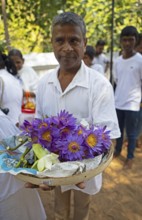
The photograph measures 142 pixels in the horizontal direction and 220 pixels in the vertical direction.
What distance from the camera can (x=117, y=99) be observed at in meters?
3.81

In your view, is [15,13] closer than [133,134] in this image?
No

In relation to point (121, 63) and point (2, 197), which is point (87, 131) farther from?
point (121, 63)

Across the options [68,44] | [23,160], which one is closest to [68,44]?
[68,44]

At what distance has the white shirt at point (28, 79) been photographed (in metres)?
4.14

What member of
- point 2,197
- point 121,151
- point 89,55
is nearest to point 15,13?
point 89,55

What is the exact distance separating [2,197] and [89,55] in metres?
2.89

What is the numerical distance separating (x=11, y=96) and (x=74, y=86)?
1331 mm

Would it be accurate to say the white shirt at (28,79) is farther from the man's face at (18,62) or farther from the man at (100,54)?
the man at (100,54)

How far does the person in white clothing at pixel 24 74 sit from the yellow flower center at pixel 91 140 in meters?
2.81

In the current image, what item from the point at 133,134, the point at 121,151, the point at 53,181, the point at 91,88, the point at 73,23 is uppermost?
the point at 73,23

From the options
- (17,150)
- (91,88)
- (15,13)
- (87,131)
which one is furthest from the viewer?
(15,13)

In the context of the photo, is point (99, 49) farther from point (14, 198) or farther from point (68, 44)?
point (14, 198)

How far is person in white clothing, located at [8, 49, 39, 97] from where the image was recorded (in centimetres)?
414

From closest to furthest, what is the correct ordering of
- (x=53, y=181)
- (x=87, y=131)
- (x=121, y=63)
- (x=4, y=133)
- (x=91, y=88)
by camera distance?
(x=53, y=181) → (x=87, y=131) → (x=4, y=133) → (x=91, y=88) → (x=121, y=63)
